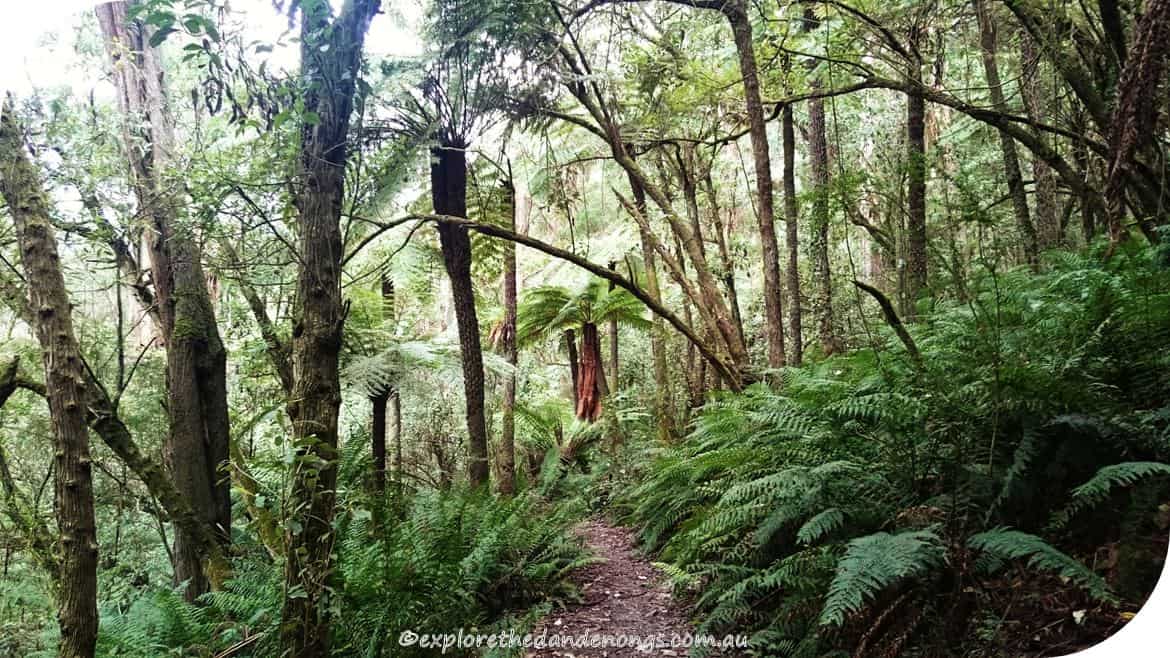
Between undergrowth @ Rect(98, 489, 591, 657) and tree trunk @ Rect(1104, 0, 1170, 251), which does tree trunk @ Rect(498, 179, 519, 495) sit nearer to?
undergrowth @ Rect(98, 489, 591, 657)

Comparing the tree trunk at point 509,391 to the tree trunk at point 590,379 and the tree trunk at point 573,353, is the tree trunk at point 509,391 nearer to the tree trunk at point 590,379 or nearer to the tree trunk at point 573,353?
the tree trunk at point 590,379

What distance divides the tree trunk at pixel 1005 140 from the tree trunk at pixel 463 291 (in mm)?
3372

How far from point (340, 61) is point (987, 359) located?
8.09 feet

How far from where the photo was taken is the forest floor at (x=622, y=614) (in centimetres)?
221

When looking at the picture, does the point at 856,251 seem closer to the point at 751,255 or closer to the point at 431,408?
the point at 751,255

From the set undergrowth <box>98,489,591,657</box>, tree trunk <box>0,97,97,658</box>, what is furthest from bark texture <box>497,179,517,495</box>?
tree trunk <box>0,97,97,658</box>

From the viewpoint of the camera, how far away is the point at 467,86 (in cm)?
Result: 349

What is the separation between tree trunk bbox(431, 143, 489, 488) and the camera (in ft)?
12.4

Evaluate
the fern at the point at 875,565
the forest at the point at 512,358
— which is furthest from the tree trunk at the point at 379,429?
the fern at the point at 875,565

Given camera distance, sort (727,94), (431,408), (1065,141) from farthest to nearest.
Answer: (431,408) < (727,94) < (1065,141)

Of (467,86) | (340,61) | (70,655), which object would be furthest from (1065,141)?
(70,655)

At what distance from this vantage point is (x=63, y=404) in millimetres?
2232

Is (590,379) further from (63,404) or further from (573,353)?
(63,404)

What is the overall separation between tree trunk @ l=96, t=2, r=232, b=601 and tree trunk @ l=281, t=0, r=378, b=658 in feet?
5.88
